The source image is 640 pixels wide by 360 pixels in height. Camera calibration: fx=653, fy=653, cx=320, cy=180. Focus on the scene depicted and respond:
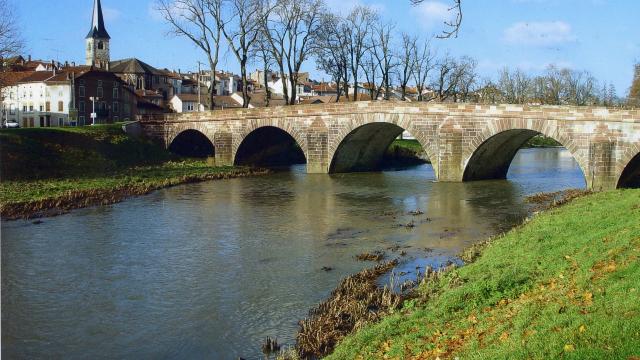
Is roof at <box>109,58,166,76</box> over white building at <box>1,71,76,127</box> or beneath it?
over

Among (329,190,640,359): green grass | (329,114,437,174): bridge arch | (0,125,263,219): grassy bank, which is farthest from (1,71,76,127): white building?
(329,190,640,359): green grass

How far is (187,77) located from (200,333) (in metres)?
128

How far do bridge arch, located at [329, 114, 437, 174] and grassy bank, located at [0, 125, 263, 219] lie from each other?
6379mm

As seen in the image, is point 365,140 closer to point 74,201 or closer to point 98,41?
point 74,201

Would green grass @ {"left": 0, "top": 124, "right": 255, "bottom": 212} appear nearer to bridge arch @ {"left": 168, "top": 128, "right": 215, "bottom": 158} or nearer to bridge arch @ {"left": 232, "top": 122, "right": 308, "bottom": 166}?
bridge arch @ {"left": 168, "top": 128, "right": 215, "bottom": 158}

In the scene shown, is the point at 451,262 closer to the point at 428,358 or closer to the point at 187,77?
the point at 428,358

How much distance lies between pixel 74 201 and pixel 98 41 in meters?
89.1

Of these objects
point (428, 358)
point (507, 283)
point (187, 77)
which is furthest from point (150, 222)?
point (187, 77)

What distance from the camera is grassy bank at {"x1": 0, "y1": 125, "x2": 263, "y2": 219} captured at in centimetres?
2862

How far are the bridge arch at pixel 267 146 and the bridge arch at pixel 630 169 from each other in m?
20.5

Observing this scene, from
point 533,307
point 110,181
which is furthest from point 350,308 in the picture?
point 110,181

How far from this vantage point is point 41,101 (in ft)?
269

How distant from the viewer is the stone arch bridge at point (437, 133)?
28.3 metres

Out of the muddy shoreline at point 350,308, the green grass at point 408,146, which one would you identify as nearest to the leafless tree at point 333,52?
the green grass at point 408,146
